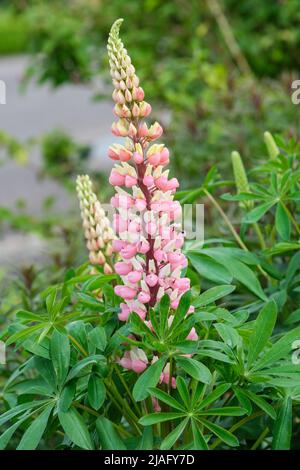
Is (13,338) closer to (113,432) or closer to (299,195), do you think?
(113,432)

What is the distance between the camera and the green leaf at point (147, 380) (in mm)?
1641

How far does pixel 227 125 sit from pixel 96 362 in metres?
2.62

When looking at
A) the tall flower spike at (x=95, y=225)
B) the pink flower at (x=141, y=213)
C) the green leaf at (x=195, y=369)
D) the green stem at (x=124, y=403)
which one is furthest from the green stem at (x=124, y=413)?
the tall flower spike at (x=95, y=225)

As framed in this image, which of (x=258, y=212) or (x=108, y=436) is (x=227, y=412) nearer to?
(x=108, y=436)

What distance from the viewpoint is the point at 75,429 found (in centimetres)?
165

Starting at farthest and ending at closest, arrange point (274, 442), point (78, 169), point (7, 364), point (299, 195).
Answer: point (78, 169), point (7, 364), point (299, 195), point (274, 442)

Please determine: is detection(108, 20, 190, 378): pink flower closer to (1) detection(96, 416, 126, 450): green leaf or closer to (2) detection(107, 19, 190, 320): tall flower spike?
(2) detection(107, 19, 190, 320): tall flower spike


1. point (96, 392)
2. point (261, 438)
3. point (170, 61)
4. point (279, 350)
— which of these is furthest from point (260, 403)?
Result: point (170, 61)

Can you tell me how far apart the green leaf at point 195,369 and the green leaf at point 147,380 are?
4 cm

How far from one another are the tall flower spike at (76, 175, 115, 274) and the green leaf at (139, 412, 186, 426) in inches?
21.4

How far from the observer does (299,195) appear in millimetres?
2119

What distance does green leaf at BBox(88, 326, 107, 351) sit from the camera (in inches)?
69.2

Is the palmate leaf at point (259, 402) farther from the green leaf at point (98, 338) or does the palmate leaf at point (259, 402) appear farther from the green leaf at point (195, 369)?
the green leaf at point (98, 338)

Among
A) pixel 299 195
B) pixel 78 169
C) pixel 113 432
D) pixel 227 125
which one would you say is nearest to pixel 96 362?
pixel 113 432
